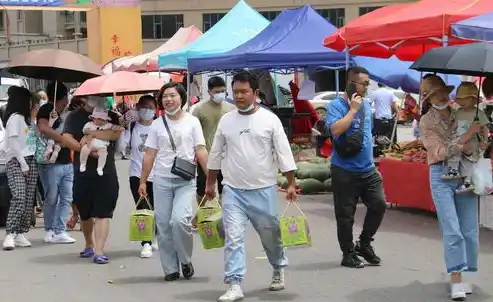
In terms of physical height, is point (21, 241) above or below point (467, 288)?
below

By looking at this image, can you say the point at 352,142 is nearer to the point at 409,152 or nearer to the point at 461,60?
the point at 461,60

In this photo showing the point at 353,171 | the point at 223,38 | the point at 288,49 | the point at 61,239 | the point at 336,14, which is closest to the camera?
the point at 353,171

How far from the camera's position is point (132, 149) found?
29.1 ft

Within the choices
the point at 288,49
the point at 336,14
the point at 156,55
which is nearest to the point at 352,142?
the point at 288,49

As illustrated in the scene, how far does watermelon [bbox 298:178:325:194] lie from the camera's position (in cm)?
1365

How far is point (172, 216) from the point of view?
7344 millimetres

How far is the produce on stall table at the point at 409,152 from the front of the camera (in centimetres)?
1105

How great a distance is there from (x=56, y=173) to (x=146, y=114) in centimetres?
141

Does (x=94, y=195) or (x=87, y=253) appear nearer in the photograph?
(x=94, y=195)

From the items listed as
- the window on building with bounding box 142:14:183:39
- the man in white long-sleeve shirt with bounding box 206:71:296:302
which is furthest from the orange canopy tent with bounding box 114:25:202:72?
the window on building with bounding box 142:14:183:39

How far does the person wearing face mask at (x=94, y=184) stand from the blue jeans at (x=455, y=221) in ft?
11.0

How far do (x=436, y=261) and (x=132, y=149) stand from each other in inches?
133

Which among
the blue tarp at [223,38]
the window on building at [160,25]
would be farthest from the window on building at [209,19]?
the blue tarp at [223,38]

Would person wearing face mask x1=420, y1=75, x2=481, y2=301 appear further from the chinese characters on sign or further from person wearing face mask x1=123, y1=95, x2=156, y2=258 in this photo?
the chinese characters on sign
